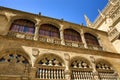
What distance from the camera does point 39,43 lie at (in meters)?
7.27

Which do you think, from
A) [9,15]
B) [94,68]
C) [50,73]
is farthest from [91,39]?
[9,15]

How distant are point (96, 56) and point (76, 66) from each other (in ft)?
6.82

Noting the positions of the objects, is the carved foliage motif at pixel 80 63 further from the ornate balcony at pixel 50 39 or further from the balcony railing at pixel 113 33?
the balcony railing at pixel 113 33

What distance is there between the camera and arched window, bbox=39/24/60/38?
8977 millimetres

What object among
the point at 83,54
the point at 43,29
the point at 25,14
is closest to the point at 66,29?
the point at 43,29

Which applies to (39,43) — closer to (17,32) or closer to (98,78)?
(17,32)

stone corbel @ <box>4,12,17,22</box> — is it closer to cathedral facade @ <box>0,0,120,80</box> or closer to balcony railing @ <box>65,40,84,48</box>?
cathedral facade @ <box>0,0,120,80</box>

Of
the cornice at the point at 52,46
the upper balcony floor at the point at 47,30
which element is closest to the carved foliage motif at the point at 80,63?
the cornice at the point at 52,46

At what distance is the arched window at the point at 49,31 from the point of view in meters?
8.98

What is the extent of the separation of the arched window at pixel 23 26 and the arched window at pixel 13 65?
2.46m

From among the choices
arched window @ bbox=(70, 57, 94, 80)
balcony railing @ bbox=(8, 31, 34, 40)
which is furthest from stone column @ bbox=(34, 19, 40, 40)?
arched window @ bbox=(70, 57, 94, 80)

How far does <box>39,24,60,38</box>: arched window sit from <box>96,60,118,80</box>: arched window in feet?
13.1

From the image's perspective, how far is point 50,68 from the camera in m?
6.54

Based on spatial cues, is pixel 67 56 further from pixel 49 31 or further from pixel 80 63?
pixel 49 31
